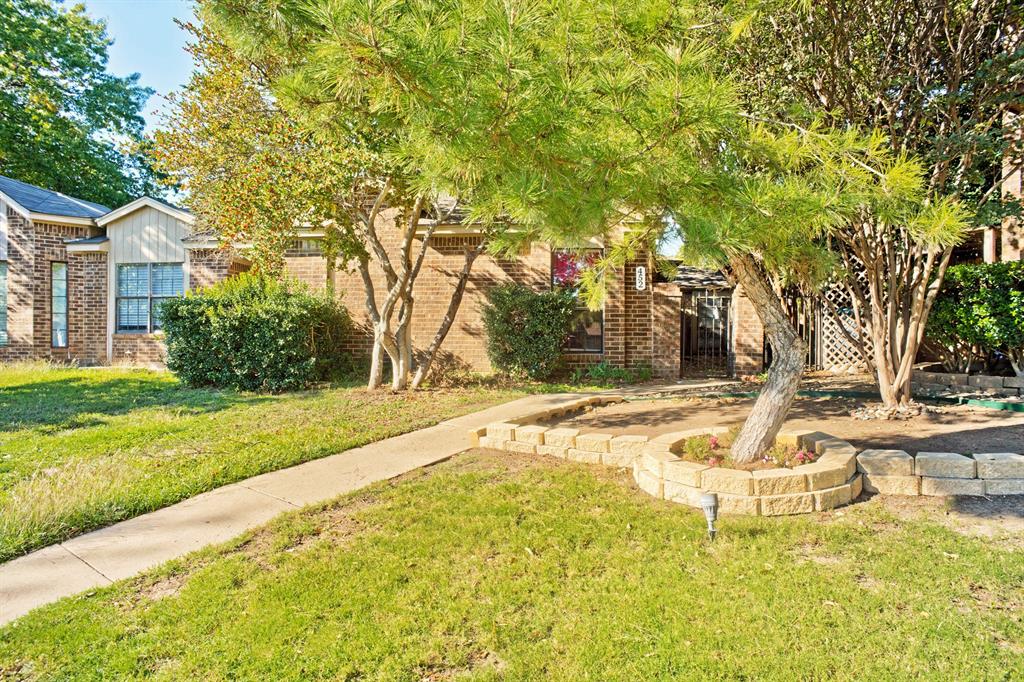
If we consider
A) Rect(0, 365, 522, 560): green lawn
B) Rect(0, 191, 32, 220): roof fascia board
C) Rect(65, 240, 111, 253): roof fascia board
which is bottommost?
Rect(0, 365, 522, 560): green lawn

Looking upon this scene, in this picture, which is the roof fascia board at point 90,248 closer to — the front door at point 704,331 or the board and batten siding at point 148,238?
the board and batten siding at point 148,238

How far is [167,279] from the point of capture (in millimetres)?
13320

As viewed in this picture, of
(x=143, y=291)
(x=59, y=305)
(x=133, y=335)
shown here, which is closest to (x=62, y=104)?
(x=59, y=305)

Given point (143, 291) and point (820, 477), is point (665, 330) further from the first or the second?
point (143, 291)

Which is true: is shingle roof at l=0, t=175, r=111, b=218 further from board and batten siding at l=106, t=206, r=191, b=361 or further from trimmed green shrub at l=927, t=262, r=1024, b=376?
trimmed green shrub at l=927, t=262, r=1024, b=376

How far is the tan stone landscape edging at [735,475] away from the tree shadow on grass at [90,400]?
228 inches

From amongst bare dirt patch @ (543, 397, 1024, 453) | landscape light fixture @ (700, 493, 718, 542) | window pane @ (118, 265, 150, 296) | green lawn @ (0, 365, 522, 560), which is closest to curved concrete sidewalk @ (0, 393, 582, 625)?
green lawn @ (0, 365, 522, 560)

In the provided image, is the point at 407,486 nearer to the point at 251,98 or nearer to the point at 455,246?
the point at 251,98

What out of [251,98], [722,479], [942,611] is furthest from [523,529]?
[251,98]

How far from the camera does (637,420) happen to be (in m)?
6.65

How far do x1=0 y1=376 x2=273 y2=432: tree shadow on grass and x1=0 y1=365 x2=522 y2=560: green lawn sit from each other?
0.02 meters

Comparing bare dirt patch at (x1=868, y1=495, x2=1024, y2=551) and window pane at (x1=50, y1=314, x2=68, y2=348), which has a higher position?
window pane at (x1=50, y1=314, x2=68, y2=348)

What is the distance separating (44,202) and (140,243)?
344cm

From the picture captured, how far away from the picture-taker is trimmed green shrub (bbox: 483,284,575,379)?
10133mm
